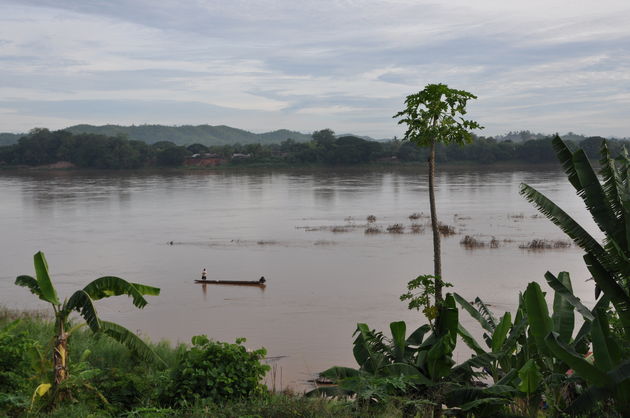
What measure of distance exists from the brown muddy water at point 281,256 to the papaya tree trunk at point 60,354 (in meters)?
4.97

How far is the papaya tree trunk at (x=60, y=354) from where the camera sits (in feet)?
24.9

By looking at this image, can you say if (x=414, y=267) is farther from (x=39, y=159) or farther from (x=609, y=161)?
(x=39, y=159)

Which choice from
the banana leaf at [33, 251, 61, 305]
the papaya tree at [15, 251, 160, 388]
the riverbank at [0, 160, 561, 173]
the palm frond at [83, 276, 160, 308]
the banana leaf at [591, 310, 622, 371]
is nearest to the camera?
the banana leaf at [591, 310, 622, 371]

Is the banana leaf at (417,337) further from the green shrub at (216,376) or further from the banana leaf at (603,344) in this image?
the banana leaf at (603,344)

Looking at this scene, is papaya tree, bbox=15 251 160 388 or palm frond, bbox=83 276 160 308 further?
palm frond, bbox=83 276 160 308

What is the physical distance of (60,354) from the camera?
7668 millimetres

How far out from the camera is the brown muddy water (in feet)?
54.0

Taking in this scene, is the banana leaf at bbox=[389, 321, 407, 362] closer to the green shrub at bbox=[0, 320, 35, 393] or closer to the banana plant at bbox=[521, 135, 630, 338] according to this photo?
the banana plant at bbox=[521, 135, 630, 338]

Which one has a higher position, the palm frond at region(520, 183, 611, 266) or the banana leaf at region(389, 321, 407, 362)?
the palm frond at region(520, 183, 611, 266)

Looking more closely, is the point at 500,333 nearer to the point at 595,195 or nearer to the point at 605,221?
the point at 605,221

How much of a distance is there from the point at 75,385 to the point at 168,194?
47634 millimetres

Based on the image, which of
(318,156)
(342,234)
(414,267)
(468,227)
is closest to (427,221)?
(468,227)

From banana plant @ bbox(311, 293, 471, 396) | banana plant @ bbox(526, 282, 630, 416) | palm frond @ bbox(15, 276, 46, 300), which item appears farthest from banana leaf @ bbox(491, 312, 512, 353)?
palm frond @ bbox(15, 276, 46, 300)

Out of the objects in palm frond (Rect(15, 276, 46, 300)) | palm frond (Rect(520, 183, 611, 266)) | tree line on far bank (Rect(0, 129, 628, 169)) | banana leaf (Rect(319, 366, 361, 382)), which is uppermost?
tree line on far bank (Rect(0, 129, 628, 169))
